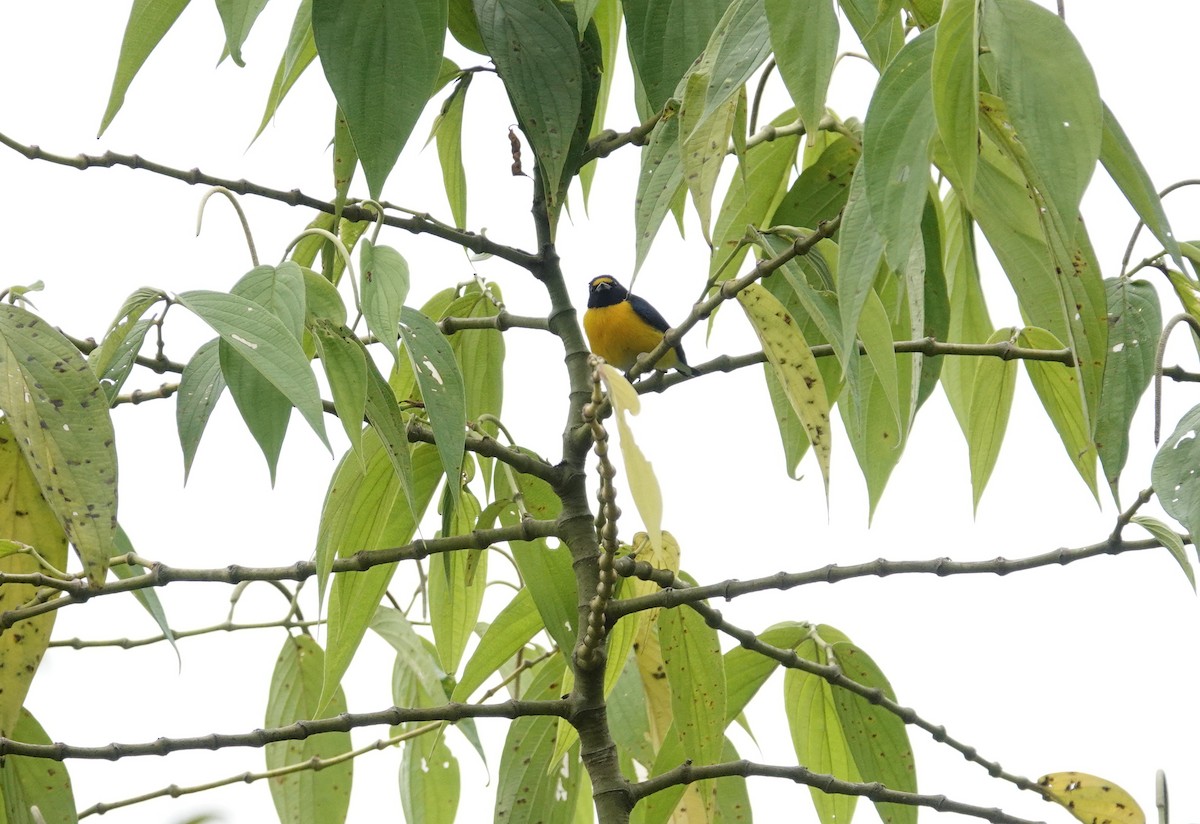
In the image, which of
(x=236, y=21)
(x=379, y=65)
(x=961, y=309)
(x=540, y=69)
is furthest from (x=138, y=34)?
(x=961, y=309)

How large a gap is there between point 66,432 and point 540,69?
1.64 feet

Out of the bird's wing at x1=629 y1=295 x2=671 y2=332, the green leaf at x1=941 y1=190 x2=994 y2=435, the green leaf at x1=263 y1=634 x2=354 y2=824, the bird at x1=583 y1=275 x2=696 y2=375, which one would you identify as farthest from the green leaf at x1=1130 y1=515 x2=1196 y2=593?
the bird's wing at x1=629 y1=295 x2=671 y2=332

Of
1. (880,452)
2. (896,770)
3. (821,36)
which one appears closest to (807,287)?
(821,36)

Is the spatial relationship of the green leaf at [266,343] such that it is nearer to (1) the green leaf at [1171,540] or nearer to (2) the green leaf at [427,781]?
(1) the green leaf at [1171,540]

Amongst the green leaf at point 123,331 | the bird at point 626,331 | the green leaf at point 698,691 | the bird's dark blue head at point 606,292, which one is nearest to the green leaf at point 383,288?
the green leaf at point 123,331

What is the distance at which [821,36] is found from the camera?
770mm

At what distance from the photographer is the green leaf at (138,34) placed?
38.5 inches

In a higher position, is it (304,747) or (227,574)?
(227,574)

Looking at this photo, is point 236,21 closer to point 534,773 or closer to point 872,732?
point 534,773

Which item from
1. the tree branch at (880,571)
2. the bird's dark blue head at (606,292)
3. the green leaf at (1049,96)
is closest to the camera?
the green leaf at (1049,96)

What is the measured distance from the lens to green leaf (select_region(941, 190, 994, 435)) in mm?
1462

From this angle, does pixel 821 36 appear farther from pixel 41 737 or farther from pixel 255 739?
pixel 41 737

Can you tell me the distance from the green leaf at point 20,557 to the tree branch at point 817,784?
0.56 metres

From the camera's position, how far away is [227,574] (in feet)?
3.37
